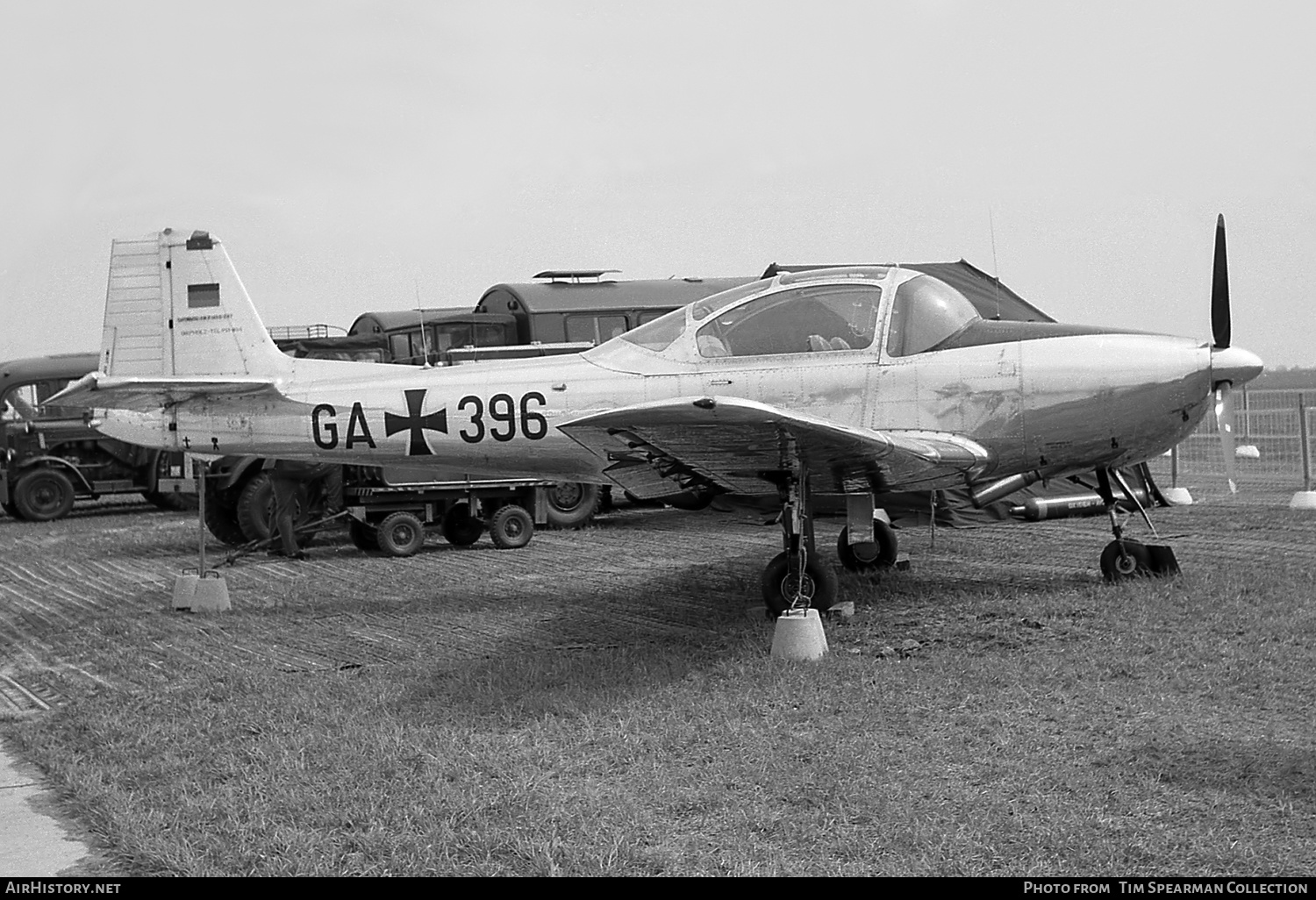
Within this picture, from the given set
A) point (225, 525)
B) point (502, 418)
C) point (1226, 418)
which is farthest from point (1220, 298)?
point (225, 525)

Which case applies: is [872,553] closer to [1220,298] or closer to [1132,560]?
[1132,560]

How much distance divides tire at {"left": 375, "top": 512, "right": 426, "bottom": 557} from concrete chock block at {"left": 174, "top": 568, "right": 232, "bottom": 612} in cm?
345

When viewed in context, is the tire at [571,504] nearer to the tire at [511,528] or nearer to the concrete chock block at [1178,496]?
the tire at [511,528]

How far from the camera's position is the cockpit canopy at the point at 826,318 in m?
8.18

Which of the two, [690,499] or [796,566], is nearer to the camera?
[796,566]

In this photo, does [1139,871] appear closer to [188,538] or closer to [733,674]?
[733,674]

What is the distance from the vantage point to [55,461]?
66.2 ft

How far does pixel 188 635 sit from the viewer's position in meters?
8.27

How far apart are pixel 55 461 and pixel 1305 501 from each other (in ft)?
59.0

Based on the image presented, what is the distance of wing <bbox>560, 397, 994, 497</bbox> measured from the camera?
604 centimetres

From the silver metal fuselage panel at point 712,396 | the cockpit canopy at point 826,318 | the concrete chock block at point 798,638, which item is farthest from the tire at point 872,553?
the concrete chock block at point 798,638

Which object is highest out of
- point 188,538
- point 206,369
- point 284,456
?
point 206,369
